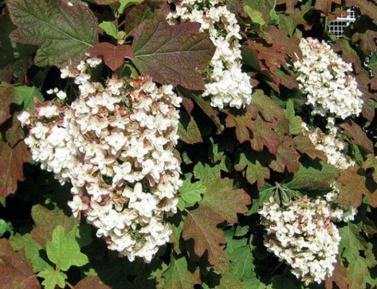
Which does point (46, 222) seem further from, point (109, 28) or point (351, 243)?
point (351, 243)

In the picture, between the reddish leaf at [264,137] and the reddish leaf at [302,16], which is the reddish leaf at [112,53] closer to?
the reddish leaf at [264,137]

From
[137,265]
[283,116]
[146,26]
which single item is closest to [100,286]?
[137,265]

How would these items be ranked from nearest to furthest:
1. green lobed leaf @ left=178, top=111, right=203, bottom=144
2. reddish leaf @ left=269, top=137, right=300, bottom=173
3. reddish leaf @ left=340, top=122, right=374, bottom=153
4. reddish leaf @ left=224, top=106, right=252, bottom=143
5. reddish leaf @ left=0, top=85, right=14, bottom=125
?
1. reddish leaf @ left=0, top=85, right=14, bottom=125
2. green lobed leaf @ left=178, top=111, right=203, bottom=144
3. reddish leaf @ left=224, top=106, right=252, bottom=143
4. reddish leaf @ left=269, top=137, right=300, bottom=173
5. reddish leaf @ left=340, top=122, right=374, bottom=153

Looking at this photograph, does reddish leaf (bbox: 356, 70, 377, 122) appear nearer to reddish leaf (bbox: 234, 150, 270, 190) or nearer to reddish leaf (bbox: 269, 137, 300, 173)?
reddish leaf (bbox: 269, 137, 300, 173)

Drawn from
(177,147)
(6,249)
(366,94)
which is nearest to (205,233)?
(177,147)

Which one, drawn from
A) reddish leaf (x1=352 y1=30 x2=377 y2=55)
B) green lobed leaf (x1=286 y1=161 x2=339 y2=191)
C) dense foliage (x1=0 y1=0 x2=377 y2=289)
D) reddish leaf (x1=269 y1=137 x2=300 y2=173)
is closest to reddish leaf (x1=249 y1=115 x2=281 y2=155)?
dense foliage (x1=0 y1=0 x2=377 y2=289)
